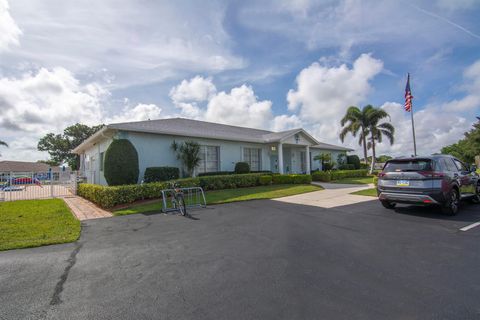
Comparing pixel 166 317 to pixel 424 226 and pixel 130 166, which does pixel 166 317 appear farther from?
pixel 130 166

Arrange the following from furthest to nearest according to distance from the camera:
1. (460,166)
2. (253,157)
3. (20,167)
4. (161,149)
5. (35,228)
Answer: (20,167), (253,157), (161,149), (460,166), (35,228)

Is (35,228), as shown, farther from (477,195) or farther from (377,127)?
(377,127)

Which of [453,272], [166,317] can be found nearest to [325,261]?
[453,272]

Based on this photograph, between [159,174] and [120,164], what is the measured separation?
6.21 ft

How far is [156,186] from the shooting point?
1041 centimetres

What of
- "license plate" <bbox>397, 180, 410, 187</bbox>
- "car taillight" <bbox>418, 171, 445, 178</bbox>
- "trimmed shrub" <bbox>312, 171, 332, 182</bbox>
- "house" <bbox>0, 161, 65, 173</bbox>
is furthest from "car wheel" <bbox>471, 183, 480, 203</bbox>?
"house" <bbox>0, 161, 65, 173</bbox>

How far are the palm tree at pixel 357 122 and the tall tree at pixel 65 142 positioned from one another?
43252 mm

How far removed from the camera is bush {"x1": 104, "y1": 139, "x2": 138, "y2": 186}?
1095 cm

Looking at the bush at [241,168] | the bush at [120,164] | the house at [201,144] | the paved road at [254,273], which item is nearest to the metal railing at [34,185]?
the house at [201,144]

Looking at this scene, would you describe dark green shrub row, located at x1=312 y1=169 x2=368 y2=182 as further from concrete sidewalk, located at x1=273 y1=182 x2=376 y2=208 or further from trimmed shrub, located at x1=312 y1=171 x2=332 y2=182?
concrete sidewalk, located at x1=273 y1=182 x2=376 y2=208

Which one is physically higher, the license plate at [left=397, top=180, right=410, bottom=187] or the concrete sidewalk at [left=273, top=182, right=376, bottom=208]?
the license plate at [left=397, top=180, right=410, bottom=187]

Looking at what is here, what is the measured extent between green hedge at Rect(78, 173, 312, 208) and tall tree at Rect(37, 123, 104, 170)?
1493 inches

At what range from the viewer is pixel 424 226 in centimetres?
568

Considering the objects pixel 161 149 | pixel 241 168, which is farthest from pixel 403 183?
pixel 161 149
